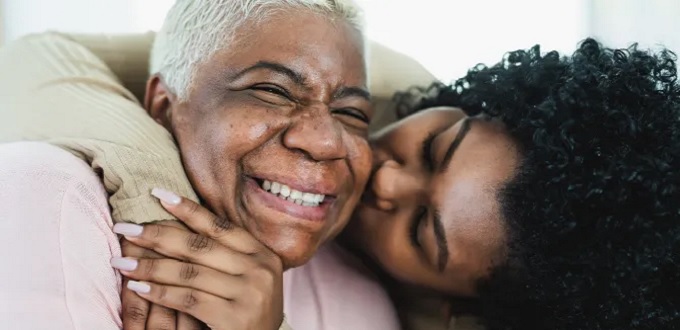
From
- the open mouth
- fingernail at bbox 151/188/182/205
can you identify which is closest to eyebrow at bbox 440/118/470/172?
the open mouth

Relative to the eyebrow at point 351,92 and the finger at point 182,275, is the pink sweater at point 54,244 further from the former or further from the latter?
the eyebrow at point 351,92

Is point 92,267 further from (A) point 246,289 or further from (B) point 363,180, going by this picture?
(B) point 363,180

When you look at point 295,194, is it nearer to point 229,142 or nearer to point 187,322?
point 229,142

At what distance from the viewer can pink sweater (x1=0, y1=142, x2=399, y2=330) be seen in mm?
850

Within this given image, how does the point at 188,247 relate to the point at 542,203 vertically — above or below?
below

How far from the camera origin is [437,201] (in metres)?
1.26

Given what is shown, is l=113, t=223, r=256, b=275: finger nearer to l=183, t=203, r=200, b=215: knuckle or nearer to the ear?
l=183, t=203, r=200, b=215: knuckle

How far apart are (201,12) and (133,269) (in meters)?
0.47

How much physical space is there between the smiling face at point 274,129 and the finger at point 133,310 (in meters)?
0.22

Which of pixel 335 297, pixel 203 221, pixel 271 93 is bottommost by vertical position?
pixel 335 297

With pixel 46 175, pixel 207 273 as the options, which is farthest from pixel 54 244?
pixel 207 273

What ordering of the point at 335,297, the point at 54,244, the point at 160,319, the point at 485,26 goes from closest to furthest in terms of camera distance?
1. the point at 54,244
2. the point at 160,319
3. the point at 335,297
4. the point at 485,26

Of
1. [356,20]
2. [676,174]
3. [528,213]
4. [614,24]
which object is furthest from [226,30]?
[614,24]

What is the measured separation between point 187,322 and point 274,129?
0.32 metres
